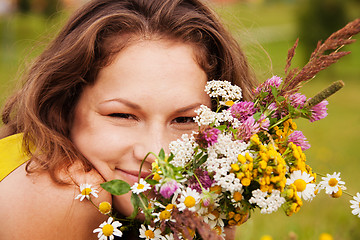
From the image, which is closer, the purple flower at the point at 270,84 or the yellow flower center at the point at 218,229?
the yellow flower center at the point at 218,229

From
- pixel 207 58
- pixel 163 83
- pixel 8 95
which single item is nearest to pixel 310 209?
pixel 207 58

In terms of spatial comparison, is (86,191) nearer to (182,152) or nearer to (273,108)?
(182,152)

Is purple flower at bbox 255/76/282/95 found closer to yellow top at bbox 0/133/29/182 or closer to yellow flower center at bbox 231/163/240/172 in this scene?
yellow flower center at bbox 231/163/240/172

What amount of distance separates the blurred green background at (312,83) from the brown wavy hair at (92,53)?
0.35 metres

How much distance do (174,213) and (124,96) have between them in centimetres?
71

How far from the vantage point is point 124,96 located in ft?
7.59

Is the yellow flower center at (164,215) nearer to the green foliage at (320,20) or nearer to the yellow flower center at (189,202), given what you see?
the yellow flower center at (189,202)

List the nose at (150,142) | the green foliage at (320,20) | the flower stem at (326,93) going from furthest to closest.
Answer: the green foliage at (320,20) → the nose at (150,142) → the flower stem at (326,93)

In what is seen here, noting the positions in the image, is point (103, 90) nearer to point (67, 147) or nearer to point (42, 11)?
point (67, 147)

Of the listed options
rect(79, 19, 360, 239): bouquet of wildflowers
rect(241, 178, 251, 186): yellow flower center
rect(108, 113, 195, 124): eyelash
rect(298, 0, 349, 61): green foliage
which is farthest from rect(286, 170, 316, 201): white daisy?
rect(298, 0, 349, 61): green foliage

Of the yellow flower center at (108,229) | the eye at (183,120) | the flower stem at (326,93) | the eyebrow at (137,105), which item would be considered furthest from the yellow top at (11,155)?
the flower stem at (326,93)

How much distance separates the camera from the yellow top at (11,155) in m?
2.37

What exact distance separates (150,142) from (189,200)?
1.62ft

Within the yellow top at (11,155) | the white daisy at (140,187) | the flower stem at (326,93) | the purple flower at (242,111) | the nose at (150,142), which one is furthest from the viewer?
the yellow top at (11,155)
